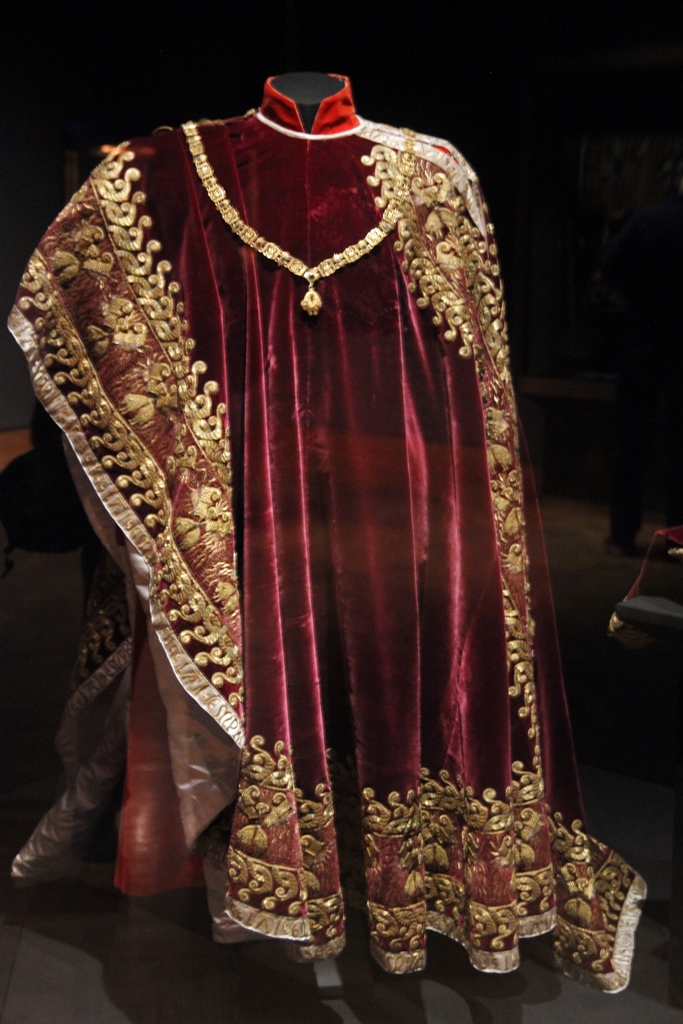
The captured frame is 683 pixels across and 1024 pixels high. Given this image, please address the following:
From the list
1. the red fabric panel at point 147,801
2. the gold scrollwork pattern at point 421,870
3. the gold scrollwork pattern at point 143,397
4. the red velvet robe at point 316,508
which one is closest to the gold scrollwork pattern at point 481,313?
the red velvet robe at point 316,508

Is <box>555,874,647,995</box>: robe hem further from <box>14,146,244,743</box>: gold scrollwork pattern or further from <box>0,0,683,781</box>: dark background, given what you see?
<box>14,146,244,743</box>: gold scrollwork pattern

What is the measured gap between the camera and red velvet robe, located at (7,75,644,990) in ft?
4.33

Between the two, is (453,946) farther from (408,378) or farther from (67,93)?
(67,93)

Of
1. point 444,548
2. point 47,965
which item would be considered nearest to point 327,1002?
point 47,965

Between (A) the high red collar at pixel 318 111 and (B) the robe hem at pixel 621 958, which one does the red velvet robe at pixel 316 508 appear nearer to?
(A) the high red collar at pixel 318 111

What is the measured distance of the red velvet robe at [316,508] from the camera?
1.32m

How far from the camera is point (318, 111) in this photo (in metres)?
1.36

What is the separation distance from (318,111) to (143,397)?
40 cm

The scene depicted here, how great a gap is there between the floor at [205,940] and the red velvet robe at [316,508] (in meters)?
0.13

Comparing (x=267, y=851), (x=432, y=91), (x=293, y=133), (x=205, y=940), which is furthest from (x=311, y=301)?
(x=205, y=940)

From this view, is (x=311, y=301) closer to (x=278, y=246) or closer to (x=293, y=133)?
(x=278, y=246)

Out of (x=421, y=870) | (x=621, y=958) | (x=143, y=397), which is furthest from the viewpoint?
(x=621, y=958)

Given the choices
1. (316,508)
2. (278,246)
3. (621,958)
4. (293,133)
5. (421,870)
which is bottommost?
(621,958)

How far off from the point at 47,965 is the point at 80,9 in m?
1.20
